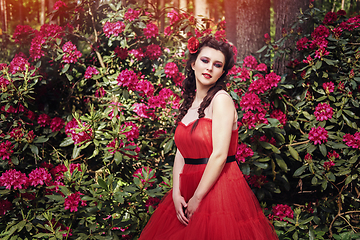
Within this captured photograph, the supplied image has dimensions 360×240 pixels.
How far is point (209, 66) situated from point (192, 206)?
31.0 inches

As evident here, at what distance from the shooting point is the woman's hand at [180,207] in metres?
1.62

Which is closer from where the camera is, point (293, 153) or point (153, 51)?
point (293, 153)

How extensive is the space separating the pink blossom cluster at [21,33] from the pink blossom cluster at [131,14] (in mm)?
1117

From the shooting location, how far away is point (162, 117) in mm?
3156

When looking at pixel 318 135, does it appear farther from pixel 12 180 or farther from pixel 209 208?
pixel 12 180

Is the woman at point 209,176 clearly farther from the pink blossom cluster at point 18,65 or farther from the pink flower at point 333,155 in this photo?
the pink blossom cluster at point 18,65

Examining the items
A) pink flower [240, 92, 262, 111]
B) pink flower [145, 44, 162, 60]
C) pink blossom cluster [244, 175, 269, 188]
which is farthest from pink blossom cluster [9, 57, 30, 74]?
pink blossom cluster [244, 175, 269, 188]

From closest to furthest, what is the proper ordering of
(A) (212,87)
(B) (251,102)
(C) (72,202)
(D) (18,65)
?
(A) (212,87)
(C) (72,202)
(B) (251,102)
(D) (18,65)

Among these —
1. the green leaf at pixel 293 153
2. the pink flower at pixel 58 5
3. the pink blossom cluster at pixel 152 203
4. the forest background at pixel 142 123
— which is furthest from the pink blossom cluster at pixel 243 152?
the pink flower at pixel 58 5

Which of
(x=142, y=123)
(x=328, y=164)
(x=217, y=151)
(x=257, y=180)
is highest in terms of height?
(x=217, y=151)

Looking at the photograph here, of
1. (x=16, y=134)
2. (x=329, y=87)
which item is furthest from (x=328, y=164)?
(x=16, y=134)

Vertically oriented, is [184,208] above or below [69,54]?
below

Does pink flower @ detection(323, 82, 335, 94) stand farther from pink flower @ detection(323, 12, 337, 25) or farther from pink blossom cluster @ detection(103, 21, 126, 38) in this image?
pink blossom cluster @ detection(103, 21, 126, 38)

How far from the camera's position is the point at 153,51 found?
341 centimetres
